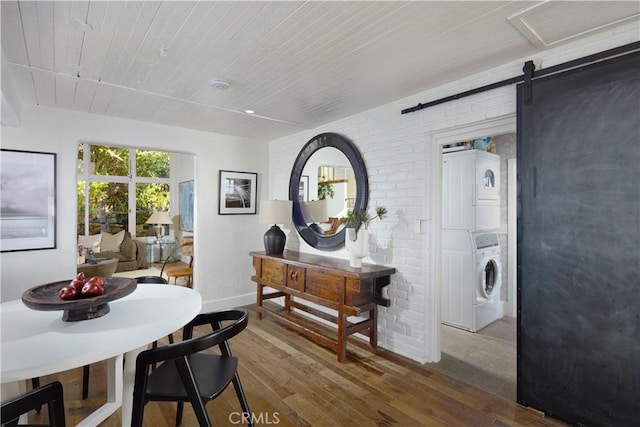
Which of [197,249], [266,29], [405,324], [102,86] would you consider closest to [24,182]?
[102,86]

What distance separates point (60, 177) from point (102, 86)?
1.21m

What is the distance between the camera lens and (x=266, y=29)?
189 centimetres

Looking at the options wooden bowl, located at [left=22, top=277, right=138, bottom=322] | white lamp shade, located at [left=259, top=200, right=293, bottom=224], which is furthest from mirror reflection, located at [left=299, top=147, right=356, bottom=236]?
wooden bowl, located at [left=22, top=277, right=138, bottom=322]

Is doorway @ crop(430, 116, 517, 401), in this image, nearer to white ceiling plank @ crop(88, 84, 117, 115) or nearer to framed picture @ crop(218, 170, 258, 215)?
framed picture @ crop(218, 170, 258, 215)

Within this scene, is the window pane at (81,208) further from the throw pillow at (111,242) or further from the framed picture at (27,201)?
the framed picture at (27,201)

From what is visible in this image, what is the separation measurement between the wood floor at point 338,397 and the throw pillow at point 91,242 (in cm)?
473

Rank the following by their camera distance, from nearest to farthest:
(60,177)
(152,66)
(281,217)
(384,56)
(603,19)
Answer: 1. (603,19)
2. (384,56)
3. (152,66)
4. (60,177)
5. (281,217)

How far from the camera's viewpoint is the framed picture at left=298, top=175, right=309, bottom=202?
4152 millimetres

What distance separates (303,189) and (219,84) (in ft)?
5.99

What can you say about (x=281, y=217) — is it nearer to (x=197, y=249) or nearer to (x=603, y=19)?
(x=197, y=249)

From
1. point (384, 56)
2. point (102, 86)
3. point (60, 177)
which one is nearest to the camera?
point (384, 56)

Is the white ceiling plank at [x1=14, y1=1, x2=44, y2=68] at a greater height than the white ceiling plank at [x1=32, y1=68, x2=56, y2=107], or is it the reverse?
the white ceiling plank at [x1=32, y1=68, x2=56, y2=107]

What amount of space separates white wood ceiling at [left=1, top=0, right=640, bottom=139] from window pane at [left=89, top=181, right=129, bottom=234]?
195 inches

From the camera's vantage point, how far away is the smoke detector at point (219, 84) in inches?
103
